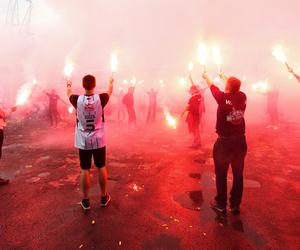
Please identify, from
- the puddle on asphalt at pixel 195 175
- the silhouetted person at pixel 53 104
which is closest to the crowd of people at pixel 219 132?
the puddle on asphalt at pixel 195 175

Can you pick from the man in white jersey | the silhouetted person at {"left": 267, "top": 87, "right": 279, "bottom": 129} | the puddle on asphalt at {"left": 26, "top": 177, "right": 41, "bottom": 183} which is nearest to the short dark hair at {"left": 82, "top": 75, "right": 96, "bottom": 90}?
the man in white jersey

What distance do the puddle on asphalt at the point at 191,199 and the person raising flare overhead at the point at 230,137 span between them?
0.41m

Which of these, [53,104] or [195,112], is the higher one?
[53,104]

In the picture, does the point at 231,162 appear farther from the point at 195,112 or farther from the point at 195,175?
the point at 195,112

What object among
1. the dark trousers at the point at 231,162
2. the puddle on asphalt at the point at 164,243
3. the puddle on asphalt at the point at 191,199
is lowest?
the puddle on asphalt at the point at 164,243

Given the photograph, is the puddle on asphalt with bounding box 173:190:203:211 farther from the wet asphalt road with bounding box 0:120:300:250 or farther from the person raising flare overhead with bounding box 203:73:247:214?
the person raising flare overhead with bounding box 203:73:247:214

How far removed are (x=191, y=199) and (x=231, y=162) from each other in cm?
113

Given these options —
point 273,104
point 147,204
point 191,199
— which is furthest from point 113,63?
point 273,104

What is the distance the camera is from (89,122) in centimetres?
439

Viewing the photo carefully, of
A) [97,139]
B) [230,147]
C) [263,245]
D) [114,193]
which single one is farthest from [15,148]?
[263,245]

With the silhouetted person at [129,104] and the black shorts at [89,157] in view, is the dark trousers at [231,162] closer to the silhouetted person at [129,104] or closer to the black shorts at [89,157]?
the black shorts at [89,157]

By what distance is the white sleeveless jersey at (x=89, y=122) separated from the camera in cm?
434

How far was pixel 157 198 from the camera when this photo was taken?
5.11 meters

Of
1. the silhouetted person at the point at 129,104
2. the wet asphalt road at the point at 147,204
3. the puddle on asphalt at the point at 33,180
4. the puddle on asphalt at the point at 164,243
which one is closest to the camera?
the puddle on asphalt at the point at 164,243
